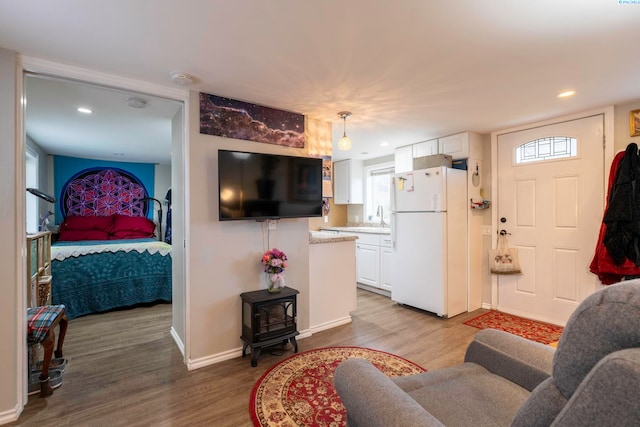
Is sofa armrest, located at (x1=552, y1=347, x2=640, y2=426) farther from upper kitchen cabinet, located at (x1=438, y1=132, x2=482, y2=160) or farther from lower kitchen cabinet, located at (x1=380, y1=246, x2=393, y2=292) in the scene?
lower kitchen cabinet, located at (x1=380, y1=246, x2=393, y2=292)

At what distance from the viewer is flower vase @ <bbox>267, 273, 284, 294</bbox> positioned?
8.77 feet

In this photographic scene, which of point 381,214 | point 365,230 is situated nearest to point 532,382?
point 365,230

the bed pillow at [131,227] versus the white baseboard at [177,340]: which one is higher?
the bed pillow at [131,227]

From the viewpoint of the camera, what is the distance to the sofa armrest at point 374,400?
92 cm

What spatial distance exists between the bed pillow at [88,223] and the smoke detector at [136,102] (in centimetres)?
341

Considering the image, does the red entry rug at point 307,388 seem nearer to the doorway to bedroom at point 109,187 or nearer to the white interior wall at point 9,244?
the doorway to bedroom at point 109,187

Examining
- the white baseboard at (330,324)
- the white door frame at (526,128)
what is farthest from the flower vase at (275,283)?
the white door frame at (526,128)

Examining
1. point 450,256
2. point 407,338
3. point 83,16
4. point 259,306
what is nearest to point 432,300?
point 450,256

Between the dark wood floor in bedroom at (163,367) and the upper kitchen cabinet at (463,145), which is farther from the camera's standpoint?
the upper kitchen cabinet at (463,145)

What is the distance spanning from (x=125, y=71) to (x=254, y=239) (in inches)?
63.9

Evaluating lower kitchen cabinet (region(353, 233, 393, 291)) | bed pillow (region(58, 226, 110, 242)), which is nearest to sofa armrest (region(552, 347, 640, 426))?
lower kitchen cabinet (region(353, 233, 393, 291))

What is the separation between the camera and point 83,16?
5.09ft

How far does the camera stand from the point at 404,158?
4488mm

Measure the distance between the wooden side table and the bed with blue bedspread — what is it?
2.06 m
